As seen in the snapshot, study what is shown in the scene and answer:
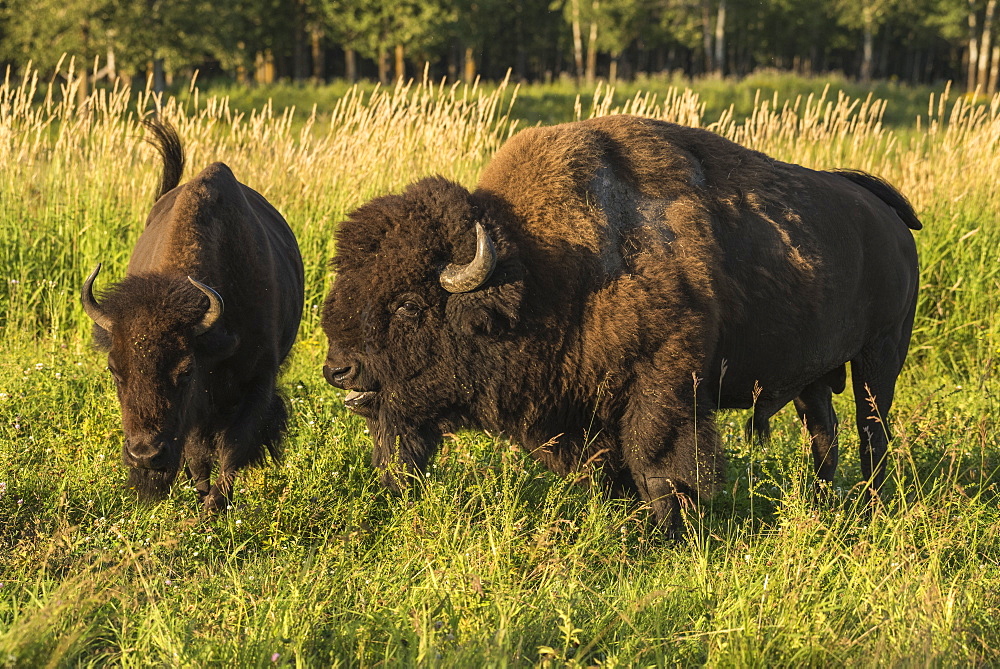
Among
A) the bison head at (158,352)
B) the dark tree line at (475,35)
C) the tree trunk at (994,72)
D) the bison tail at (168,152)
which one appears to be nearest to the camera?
the bison head at (158,352)

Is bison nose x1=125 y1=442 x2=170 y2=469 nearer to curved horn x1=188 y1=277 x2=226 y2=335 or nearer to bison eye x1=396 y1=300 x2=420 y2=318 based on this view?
curved horn x1=188 y1=277 x2=226 y2=335

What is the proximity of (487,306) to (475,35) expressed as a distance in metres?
46.2

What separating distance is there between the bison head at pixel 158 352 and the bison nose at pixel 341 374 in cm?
68

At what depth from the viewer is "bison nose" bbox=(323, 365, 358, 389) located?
166 inches

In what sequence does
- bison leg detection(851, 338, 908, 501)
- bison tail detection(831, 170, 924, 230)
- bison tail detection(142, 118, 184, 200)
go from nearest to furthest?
bison leg detection(851, 338, 908, 501)
bison tail detection(831, 170, 924, 230)
bison tail detection(142, 118, 184, 200)

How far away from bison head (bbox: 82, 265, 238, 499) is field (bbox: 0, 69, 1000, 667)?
1.32ft

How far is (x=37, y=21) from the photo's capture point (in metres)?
34.7

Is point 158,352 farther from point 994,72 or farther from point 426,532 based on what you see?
point 994,72

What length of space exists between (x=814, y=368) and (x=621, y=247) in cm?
138

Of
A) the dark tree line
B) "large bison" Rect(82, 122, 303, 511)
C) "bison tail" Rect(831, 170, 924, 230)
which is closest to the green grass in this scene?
the dark tree line

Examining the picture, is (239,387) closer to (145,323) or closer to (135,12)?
(145,323)

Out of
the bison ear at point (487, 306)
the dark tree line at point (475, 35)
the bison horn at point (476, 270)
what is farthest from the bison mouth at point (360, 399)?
the dark tree line at point (475, 35)

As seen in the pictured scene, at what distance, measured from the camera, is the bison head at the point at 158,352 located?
4262 millimetres

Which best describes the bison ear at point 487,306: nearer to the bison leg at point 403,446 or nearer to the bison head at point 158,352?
the bison leg at point 403,446
